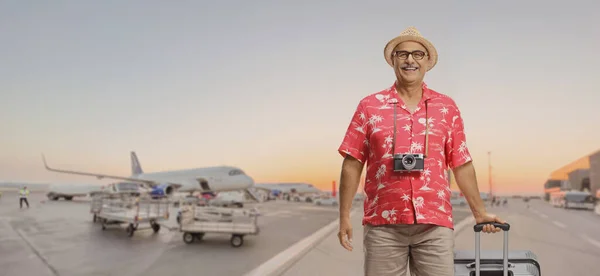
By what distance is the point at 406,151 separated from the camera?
8.25ft

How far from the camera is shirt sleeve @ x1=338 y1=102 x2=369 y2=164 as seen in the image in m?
2.67

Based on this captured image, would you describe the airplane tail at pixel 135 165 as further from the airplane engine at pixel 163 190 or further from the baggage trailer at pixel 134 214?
the baggage trailer at pixel 134 214

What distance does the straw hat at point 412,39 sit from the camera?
8.71 ft

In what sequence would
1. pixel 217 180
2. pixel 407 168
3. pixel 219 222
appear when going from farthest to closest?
pixel 217 180, pixel 219 222, pixel 407 168

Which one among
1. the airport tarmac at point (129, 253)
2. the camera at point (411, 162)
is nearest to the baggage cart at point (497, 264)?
the camera at point (411, 162)

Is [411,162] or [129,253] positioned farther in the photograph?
[129,253]

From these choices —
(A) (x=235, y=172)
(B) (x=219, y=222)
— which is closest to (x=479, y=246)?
(B) (x=219, y=222)

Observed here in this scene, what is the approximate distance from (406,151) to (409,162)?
0.11m

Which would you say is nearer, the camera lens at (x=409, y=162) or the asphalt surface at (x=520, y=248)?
the camera lens at (x=409, y=162)

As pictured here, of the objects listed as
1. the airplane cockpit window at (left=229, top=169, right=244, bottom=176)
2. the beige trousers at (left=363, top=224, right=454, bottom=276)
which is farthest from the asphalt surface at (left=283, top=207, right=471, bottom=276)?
the airplane cockpit window at (left=229, top=169, right=244, bottom=176)

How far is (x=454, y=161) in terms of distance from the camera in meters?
2.64

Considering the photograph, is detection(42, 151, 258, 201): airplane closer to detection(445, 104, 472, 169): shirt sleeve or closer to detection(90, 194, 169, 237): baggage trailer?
detection(90, 194, 169, 237): baggage trailer

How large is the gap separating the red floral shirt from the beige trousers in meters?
0.05

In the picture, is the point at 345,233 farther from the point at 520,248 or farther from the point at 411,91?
the point at 520,248
